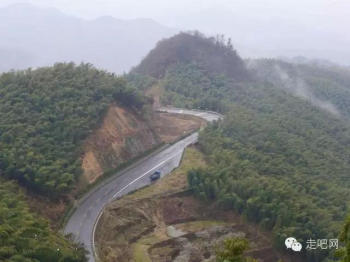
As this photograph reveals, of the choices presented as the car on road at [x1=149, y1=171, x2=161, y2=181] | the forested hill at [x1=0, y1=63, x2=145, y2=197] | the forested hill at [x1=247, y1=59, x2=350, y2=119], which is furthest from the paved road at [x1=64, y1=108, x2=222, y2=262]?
the forested hill at [x1=247, y1=59, x2=350, y2=119]

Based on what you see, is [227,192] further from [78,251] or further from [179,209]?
[78,251]

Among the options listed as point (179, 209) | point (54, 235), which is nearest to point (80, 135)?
point (179, 209)

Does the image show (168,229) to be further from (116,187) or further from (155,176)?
(155,176)

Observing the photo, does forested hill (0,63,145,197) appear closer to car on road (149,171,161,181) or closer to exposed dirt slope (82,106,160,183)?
exposed dirt slope (82,106,160,183)

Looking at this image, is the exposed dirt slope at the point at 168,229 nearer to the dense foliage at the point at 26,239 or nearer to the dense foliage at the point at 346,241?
the dense foliage at the point at 26,239

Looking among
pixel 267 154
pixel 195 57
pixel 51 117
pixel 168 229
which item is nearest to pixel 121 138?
pixel 51 117
